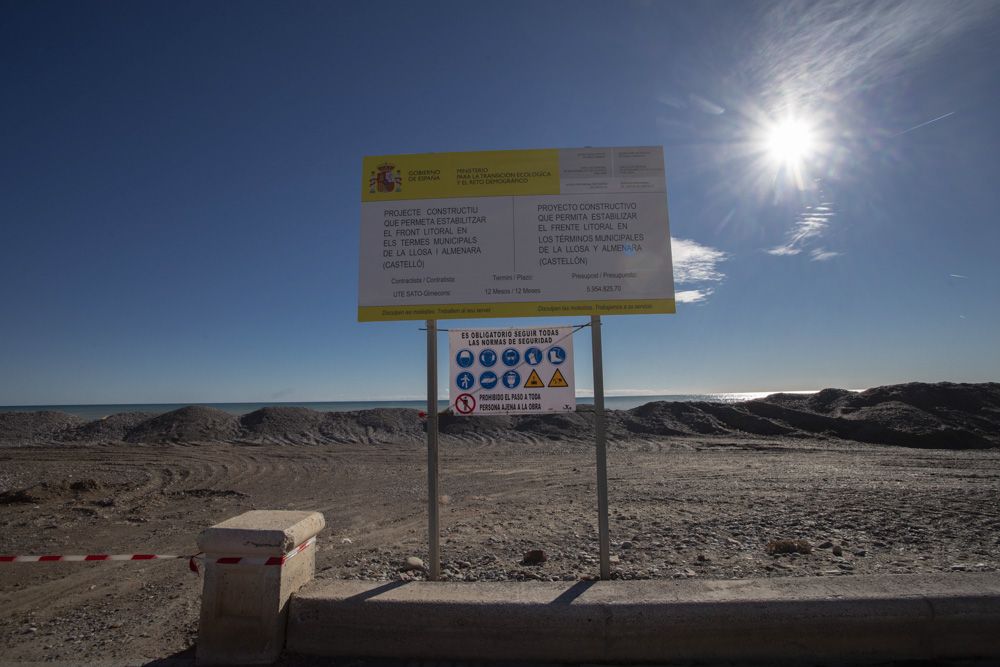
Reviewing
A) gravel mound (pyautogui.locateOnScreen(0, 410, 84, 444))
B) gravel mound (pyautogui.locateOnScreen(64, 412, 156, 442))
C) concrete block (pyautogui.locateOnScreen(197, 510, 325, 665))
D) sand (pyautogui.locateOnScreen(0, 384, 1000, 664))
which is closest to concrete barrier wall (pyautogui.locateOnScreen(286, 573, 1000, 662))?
concrete block (pyautogui.locateOnScreen(197, 510, 325, 665))

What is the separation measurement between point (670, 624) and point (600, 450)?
141 cm

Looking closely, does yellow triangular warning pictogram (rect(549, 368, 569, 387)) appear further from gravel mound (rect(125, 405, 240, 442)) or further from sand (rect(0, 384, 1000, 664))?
gravel mound (rect(125, 405, 240, 442))

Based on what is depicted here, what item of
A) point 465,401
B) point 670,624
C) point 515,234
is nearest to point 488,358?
point 465,401

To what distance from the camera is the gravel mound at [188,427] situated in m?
23.0

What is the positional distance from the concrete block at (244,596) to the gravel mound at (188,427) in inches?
891

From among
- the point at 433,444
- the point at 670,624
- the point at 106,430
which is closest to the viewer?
the point at 670,624

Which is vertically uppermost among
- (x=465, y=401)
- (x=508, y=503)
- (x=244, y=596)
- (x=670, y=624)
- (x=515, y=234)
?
(x=515, y=234)

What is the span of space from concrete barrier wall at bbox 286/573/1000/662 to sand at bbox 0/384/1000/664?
4.63ft

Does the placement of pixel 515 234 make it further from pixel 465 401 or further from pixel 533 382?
pixel 465 401

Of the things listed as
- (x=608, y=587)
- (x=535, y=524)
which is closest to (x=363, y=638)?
(x=608, y=587)

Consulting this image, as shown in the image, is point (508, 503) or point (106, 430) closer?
point (508, 503)

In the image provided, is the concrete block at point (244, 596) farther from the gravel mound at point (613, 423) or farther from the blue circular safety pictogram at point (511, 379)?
the gravel mound at point (613, 423)

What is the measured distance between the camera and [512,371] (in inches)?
167

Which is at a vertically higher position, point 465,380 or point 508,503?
point 465,380
